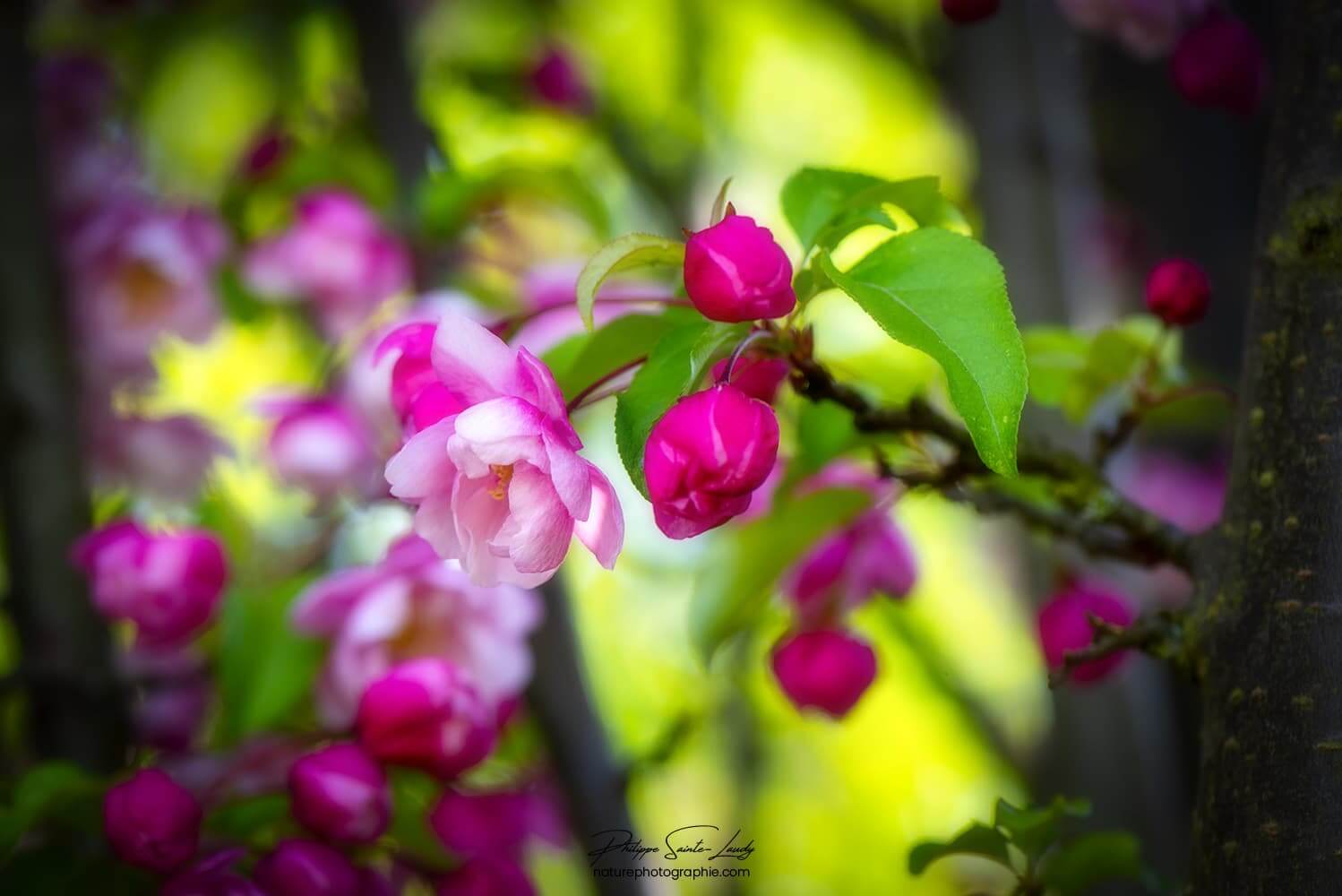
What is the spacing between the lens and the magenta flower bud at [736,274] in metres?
0.49

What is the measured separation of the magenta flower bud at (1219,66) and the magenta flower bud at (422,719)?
74 cm

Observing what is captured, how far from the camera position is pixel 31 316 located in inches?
41.3

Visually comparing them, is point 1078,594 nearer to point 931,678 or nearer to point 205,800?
point 205,800

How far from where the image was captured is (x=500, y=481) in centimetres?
56

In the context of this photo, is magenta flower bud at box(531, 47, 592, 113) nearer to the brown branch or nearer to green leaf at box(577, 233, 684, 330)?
green leaf at box(577, 233, 684, 330)

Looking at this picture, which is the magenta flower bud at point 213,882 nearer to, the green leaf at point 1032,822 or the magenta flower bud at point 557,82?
the green leaf at point 1032,822

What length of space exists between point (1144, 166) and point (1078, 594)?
3.26 feet

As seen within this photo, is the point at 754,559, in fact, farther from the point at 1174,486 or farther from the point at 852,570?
the point at 1174,486

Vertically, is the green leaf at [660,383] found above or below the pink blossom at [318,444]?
above

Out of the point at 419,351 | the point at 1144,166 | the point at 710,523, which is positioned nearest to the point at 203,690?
the point at 419,351

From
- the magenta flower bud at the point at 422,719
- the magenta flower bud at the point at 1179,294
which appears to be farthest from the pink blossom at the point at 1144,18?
the magenta flower bud at the point at 422,719

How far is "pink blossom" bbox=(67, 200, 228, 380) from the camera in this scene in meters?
1.12

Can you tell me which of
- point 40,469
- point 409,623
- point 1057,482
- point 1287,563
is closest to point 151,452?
Answer: point 40,469

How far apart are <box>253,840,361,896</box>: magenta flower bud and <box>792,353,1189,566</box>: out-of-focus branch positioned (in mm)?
434
